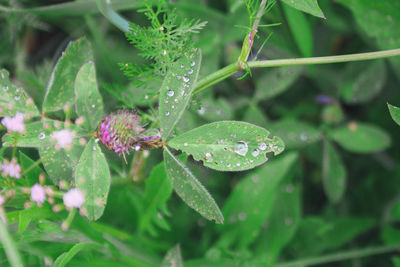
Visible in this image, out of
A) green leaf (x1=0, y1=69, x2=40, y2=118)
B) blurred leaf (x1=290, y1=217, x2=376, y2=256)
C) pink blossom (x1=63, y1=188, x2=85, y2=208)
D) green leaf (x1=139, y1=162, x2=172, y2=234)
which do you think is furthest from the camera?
blurred leaf (x1=290, y1=217, x2=376, y2=256)

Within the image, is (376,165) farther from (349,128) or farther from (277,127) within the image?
Result: (277,127)

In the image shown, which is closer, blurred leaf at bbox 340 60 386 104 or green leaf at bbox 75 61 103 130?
green leaf at bbox 75 61 103 130

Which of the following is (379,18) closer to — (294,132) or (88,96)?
(294,132)

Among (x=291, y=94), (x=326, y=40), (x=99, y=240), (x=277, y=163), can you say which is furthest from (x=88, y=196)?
(x=326, y=40)

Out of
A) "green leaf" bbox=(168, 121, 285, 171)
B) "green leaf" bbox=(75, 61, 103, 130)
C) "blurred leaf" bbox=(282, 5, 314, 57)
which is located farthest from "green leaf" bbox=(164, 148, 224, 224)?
"blurred leaf" bbox=(282, 5, 314, 57)

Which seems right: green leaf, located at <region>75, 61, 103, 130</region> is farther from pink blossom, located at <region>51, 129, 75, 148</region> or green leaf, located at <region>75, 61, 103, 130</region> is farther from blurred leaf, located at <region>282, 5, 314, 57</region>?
blurred leaf, located at <region>282, 5, 314, 57</region>

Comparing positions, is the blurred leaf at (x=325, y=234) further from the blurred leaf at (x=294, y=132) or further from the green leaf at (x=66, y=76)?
the green leaf at (x=66, y=76)
